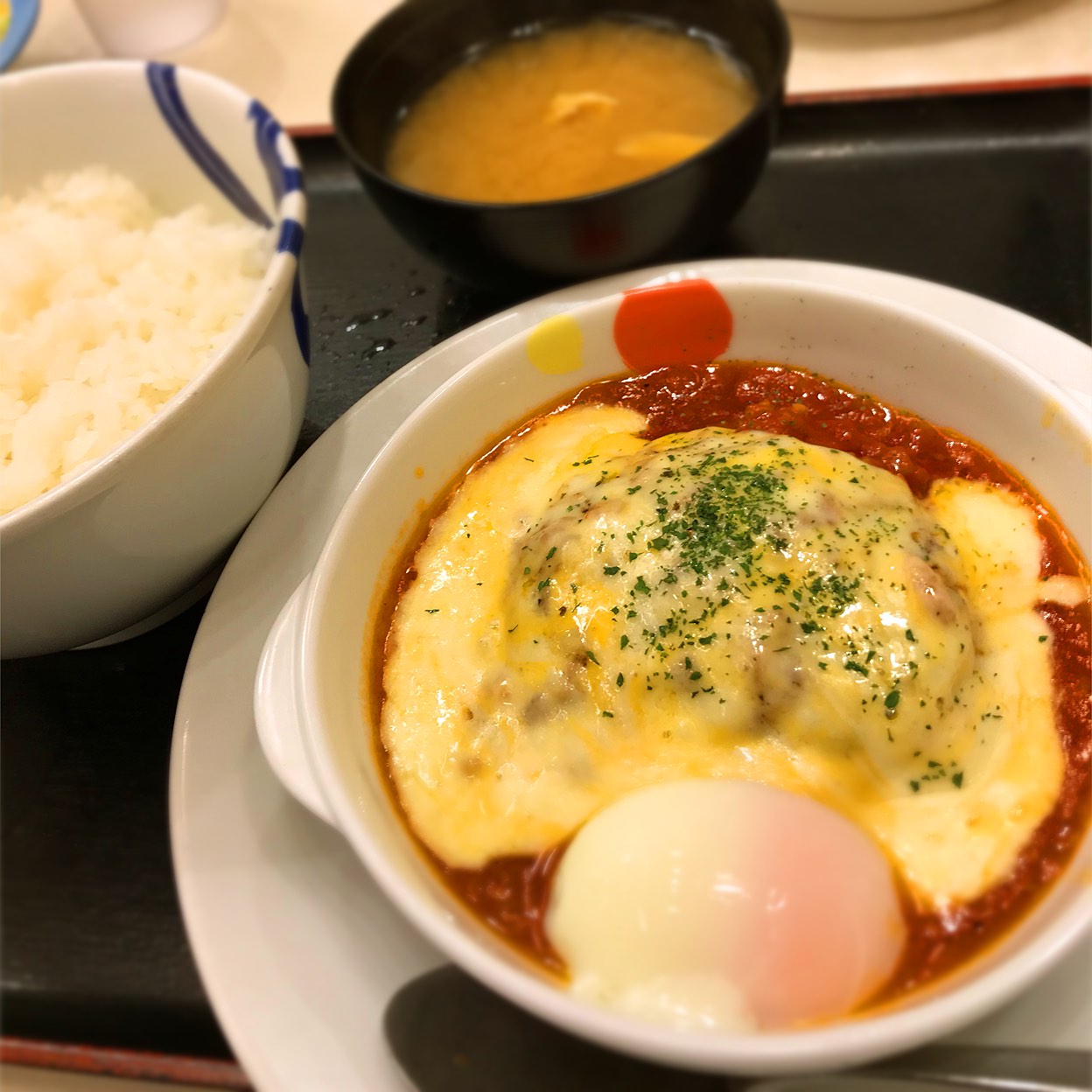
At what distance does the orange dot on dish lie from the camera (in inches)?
63.9

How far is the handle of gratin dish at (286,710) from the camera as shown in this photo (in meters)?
1.22

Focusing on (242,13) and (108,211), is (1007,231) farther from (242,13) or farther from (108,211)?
(242,13)

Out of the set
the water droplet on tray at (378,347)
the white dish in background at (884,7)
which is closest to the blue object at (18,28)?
the water droplet on tray at (378,347)

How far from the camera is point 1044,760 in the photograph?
1202 mm

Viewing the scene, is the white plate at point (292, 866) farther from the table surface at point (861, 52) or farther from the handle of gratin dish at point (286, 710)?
the table surface at point (861, 52)

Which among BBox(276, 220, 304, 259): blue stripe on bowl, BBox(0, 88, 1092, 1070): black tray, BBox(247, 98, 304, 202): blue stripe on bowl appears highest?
BBox(247, 98, 304, 202): blue stripe on bowl

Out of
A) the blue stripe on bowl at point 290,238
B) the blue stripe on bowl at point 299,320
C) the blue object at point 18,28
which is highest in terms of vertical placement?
the blue object at point 18,28

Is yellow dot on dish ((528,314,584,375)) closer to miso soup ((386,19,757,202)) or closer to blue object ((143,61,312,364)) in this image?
blue object ((143,61,312,364))

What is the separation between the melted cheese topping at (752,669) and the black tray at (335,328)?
0.55 meters

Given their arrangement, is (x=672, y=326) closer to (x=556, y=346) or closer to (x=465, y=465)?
(x=556, y=346)

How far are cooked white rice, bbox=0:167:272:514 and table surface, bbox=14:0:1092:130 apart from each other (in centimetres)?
85

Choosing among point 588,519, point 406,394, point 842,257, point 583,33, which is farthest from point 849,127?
point 588,519

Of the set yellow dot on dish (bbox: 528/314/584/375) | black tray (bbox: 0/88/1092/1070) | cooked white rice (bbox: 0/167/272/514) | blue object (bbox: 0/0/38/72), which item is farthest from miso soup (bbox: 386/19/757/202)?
blue object (bbox: 0/0/38/72)

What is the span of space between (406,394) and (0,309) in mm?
882
